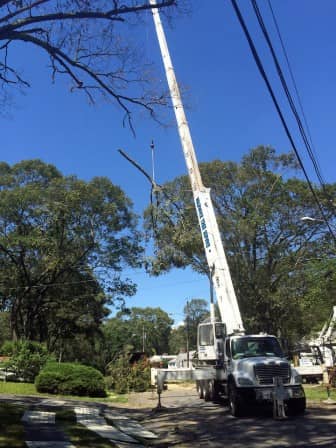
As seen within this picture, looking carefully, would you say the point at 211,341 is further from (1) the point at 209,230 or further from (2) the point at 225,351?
(1) the point at 209,230

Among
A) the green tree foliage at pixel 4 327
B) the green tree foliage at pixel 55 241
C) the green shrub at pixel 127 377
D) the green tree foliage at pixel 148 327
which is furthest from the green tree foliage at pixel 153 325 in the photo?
the green shrub at pixel 127 377

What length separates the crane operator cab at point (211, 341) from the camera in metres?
15.1

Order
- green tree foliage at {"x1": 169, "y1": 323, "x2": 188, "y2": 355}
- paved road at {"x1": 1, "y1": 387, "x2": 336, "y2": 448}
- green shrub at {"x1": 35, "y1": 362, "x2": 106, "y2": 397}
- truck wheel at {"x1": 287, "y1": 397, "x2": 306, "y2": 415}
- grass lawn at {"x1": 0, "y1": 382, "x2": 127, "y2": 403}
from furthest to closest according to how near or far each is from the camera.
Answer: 1. green tree foliage at {"x1": 169, "y1": 323, "x2": 188, "y2": 355}
2. green shrub at {"x1": 35, "y1": 362, "x2": 106, "y2": 397}
3. grass lawn at {"x1": 0, "y1": 382, "x2": 127, "y2": 403}
4. truck wheel at {"x1": 287, "y1": 397, "x2": 306, "y2": 415}
5. paved road at {"x1": 1, "y1": 387, "x2": 336, "y2": 448}

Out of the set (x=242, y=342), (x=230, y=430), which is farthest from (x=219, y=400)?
(x=230, y=430)

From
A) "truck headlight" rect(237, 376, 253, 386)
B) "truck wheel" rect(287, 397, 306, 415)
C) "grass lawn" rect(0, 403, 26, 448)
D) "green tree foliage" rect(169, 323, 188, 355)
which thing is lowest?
"truck wheel" rect(287, 397, 306, 415)

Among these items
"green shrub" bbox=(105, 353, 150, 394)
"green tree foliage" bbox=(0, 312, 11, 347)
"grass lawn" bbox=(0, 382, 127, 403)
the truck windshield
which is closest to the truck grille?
the truck windshield

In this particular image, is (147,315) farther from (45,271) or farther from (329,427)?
(329,427)

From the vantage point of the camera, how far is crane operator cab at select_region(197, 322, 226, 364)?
15097 millimetres

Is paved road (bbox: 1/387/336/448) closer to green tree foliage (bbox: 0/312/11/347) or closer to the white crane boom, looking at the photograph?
the white crane boom

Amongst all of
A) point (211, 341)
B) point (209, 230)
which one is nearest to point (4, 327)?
point (211, 341)

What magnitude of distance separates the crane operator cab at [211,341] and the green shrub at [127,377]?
999cm

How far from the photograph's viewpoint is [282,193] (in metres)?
33.3

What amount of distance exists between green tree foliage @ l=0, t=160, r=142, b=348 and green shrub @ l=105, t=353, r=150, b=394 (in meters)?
Answer: 8.93

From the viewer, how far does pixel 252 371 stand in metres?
12.5
